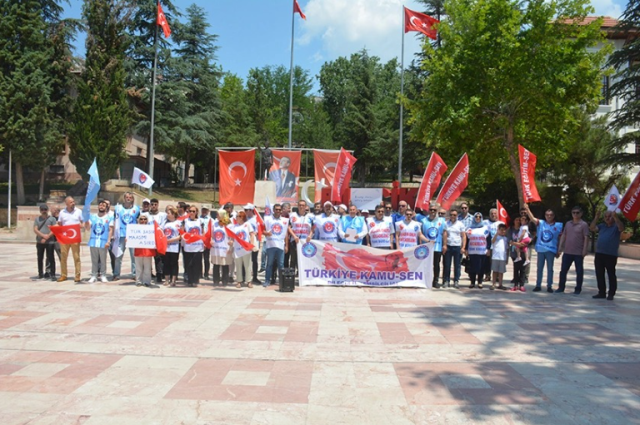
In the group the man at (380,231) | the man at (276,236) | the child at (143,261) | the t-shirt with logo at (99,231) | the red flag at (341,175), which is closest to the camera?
the child at (143,261)

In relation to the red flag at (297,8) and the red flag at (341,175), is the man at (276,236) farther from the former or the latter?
the red flag at (297,8)

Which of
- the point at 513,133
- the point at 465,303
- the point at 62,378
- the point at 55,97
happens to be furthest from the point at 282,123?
the point at 62,378

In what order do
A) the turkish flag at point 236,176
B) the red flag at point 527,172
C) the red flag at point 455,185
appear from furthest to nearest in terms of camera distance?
the turkish flag at point 236,176 → the red flag at point 455,185 → the red flag at point 527,172

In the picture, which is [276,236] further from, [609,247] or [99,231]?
[609,247]

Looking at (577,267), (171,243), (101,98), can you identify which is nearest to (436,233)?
(577,267)

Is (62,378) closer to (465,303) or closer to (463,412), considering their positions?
(463,412)

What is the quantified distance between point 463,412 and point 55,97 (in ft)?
128

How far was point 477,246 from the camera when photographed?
39.5 ft

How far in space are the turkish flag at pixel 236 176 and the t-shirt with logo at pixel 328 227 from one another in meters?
4.77

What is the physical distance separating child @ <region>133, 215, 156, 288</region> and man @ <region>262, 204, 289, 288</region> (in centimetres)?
260

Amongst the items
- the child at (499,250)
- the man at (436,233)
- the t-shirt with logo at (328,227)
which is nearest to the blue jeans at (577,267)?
the child at (499,250)

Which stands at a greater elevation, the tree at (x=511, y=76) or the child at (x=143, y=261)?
the tree at (x=511, y=76)

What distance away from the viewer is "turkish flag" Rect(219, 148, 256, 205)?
16.7 metres

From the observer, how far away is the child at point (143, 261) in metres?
11.4
